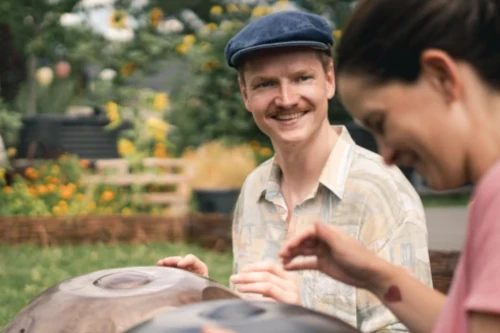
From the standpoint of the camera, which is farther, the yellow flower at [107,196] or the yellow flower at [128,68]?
the yellow flower at [128,68]

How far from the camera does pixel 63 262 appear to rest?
8070mm

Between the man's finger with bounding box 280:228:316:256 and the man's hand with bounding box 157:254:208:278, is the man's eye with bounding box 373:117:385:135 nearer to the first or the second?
the man's finger with bounding box 280:228:316:256

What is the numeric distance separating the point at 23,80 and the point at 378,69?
59.5ft

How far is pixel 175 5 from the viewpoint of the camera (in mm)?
24734

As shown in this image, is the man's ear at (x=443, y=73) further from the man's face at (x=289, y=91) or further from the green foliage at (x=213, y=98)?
the green foliage at (x=213, y=98)

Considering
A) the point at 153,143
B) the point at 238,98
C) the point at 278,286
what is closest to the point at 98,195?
the point at 153,143

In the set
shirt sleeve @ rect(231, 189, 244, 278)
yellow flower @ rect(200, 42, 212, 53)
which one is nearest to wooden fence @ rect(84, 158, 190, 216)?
yellow flower @ rect(200, 42, 212, 53)

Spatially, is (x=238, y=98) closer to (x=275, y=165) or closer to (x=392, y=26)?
(x=275, y=165)

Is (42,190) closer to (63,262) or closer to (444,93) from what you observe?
(63,262)

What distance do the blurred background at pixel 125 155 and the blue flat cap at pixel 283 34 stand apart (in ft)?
7.66

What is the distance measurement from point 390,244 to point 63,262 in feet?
18.6

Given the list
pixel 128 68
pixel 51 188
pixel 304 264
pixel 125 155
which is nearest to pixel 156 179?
pixel 125 155

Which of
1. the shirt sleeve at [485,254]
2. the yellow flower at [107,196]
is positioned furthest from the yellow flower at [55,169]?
the shirt sleeve at [485,254]

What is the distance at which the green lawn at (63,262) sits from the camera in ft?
21.8
